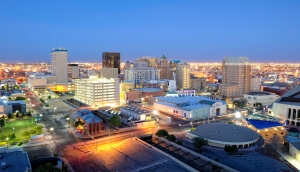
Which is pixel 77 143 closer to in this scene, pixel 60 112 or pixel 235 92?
pixel 60 112

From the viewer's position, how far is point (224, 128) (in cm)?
4253

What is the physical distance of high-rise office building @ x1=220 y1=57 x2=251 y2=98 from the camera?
8994cm

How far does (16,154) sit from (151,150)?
16844mm

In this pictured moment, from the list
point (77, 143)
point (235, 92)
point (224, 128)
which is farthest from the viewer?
point (235, 92)

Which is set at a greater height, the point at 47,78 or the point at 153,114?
the point at 47,78

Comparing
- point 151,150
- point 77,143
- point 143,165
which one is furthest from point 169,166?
point 77,143

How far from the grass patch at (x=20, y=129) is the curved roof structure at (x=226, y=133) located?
2930cm

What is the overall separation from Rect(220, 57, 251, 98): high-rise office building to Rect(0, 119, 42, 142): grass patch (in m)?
69.3

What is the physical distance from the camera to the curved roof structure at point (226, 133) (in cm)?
3709

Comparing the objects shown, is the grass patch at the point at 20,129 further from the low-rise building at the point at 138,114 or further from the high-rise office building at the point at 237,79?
the high-rise office building at the point at 237,79

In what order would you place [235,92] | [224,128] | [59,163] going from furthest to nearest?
1. [235,92]
2. [224,128]
3. [59,163]

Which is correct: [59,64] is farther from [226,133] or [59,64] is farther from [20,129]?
[226,133]

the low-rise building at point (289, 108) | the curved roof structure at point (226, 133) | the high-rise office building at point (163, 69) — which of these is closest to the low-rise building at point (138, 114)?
the curved roof structure at point (226, 133)

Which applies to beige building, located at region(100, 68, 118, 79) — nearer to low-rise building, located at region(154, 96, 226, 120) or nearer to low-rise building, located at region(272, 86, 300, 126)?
low-rise building, located at region(154, 96, 226, 120)
